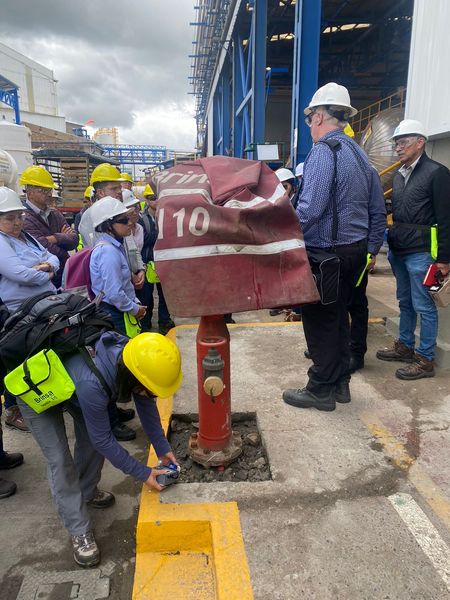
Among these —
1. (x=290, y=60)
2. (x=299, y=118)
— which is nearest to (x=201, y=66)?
(x=290, y=60)

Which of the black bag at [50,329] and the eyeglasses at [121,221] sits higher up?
the eyeglasses at [121,221]

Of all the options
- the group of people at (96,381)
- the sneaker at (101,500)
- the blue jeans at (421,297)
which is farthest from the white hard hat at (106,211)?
Result: the blue jeans at (421,297)

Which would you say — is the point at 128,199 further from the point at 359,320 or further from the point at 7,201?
the point at 359,320

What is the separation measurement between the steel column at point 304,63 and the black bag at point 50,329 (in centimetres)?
583

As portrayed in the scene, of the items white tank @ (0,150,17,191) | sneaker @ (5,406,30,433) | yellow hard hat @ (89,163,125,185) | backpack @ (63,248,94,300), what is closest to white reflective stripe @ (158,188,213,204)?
backpack @ (63,248,94,300)

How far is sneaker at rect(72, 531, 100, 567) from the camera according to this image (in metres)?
2.22

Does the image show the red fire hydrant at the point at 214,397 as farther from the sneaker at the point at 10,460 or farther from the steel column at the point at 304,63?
the steel column at the point at 304,63

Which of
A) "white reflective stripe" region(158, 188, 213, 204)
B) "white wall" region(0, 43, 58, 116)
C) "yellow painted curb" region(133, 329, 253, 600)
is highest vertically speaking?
"white wall" region(0, 43, 58, 116)

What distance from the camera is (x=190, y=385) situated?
3.59 metres

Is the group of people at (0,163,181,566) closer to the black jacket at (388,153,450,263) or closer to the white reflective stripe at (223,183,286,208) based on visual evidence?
the white reflective stripe at (223,183,286,208)

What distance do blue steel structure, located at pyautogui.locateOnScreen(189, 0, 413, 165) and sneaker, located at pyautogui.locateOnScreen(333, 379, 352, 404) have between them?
5.01 m

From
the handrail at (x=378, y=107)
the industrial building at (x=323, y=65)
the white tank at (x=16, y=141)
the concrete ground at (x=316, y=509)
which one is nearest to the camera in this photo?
the concrete ground at (x=316, y=509)

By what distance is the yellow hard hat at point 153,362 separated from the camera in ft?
6.41

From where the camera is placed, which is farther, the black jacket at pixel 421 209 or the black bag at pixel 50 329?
the black jacket at pixel 421 209
